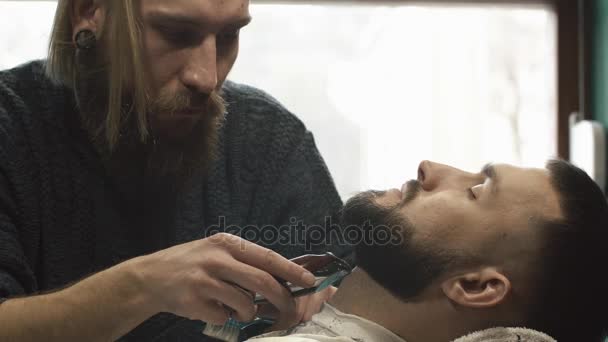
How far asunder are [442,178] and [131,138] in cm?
58

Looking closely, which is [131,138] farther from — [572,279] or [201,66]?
[572,279]

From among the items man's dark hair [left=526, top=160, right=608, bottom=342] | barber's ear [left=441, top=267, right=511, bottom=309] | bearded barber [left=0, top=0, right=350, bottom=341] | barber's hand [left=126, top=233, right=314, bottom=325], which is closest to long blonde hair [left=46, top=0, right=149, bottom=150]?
bearded barber [left=0, top=0, right=350, bottom=341]

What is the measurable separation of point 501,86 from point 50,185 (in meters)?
1.65

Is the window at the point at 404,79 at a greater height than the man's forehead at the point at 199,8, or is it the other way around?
the man's forehead at the point at 199,8

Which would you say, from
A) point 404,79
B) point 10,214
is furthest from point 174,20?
point 404,79

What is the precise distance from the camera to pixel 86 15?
1402 mm

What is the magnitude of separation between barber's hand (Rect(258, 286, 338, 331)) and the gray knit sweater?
187 millimetres

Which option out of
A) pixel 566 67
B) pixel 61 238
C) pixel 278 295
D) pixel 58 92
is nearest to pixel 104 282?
pixel 278 295

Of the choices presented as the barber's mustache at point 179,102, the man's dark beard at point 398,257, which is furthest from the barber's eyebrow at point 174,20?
the man's dark beard at point 398,257

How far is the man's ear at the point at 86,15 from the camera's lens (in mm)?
1392

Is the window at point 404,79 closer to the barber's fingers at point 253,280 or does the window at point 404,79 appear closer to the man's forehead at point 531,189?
the man's forehead at point 531,189

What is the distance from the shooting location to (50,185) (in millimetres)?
1371

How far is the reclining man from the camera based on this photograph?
1187mm

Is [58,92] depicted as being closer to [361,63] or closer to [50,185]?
[50,185]
